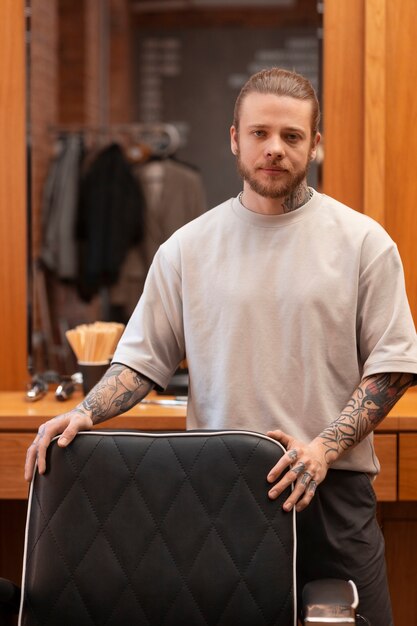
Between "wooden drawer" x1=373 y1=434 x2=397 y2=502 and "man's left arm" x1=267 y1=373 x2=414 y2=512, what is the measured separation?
2.46ft

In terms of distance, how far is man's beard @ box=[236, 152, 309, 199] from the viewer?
1.79m

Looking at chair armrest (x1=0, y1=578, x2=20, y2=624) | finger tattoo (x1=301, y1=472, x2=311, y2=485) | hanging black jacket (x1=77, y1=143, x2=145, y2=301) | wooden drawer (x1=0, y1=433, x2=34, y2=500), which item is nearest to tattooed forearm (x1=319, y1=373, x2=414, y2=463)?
finger tattoo (x1=301, y1=472, x2=311, y2=485)

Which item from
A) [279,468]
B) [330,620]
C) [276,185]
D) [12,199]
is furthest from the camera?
[12,199]

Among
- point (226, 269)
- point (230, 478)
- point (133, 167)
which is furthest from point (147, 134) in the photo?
point (230, 478)

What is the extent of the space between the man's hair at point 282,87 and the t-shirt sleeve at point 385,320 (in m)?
0.29

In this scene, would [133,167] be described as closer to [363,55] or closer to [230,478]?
[363,55]

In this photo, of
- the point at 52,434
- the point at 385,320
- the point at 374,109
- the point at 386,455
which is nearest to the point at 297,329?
the point at 385,320

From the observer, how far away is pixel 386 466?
2.52 meters

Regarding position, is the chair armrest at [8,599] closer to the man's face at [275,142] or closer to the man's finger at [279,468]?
the man's finger at [279,468]

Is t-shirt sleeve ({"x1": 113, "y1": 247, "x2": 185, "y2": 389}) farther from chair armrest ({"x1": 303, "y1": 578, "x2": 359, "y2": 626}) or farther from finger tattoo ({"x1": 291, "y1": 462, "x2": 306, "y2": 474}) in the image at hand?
chair armrest ({"x1": 303, "y1": 578, "x2": 359, "y2": 626})

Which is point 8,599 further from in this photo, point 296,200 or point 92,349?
point 92,349

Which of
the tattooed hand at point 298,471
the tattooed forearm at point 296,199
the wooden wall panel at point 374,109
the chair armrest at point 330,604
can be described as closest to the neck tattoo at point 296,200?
the tattooed forearm at point 296,199

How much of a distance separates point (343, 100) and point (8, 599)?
1867 millimetres

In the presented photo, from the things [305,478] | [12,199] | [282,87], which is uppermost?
[282,87]
